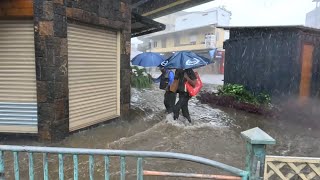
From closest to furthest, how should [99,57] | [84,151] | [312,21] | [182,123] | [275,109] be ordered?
[84,151]
[99,57]
[182,123]
[275,109]
[312,21]

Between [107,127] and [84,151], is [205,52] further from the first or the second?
[84,151]

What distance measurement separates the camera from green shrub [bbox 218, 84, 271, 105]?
1177 cm

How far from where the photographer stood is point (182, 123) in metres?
8.73

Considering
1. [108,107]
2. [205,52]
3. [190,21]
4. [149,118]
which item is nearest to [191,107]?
[149,118]

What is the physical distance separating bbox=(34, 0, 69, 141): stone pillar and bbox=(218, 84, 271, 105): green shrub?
7673 millimetres

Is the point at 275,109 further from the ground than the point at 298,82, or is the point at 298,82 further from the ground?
the point at 298,82

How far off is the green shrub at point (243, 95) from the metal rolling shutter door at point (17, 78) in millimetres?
8138

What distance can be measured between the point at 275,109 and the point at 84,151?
9392 millimetres

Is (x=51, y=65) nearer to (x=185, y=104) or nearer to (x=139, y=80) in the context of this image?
(x=185, y=104)

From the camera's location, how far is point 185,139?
7.24 metres

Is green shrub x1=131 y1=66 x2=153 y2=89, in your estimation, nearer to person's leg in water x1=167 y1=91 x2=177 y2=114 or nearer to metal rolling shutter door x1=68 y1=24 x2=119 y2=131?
person's leg in water x1=167 y1=91 x2=177 y2=114

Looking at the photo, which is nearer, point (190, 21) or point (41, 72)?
point (41, 72)

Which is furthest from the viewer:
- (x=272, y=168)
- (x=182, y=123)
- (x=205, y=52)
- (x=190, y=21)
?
(x=190, y=21)

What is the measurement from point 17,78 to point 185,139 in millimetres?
4119
